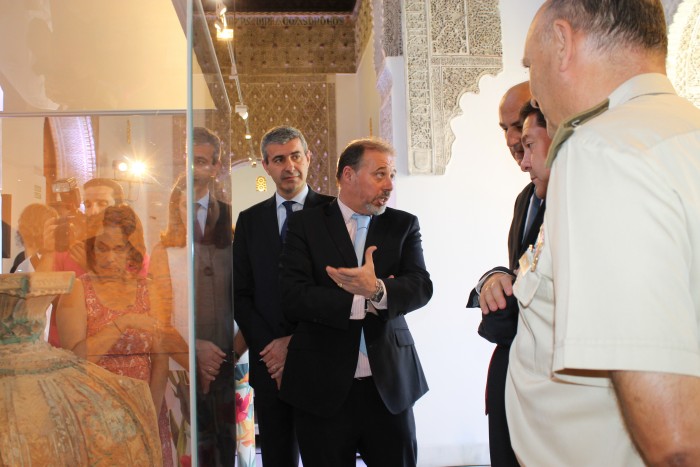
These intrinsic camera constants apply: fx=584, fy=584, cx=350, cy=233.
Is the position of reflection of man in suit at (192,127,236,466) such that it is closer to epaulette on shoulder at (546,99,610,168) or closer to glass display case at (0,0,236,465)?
glass display case at (0,0,236,465)

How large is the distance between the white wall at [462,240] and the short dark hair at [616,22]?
362cm

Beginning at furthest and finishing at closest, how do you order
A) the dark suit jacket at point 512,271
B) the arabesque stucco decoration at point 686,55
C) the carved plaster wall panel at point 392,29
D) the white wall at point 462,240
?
1. the carved plaster wall panel at point 392,29
2. the white wall at point 462,240
3. the arabesque stucco decoration at point 686,55
4. the dark suit jacket at point 512,271

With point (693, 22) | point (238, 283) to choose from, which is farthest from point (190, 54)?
point (693, 22)

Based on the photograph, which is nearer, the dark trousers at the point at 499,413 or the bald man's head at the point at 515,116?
the dark trousers at the point at 499,413

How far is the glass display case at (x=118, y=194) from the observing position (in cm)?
142

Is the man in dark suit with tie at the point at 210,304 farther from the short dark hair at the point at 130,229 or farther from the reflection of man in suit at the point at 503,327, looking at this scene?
the reflection of man in suit at the point at 503,327

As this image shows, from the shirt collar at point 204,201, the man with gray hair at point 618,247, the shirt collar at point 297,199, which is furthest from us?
the shirt collar at point 297,199

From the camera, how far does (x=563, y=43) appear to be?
0.90 m

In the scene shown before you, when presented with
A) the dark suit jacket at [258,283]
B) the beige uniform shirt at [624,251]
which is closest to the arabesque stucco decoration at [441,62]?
the dark suit jacket at [258,283]

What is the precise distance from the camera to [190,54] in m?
1.19

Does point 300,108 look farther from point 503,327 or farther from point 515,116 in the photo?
point 503,327

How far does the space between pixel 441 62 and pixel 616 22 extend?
396 cm

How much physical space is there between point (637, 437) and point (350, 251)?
1672mm

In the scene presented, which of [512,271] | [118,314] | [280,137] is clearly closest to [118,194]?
[118,314]
